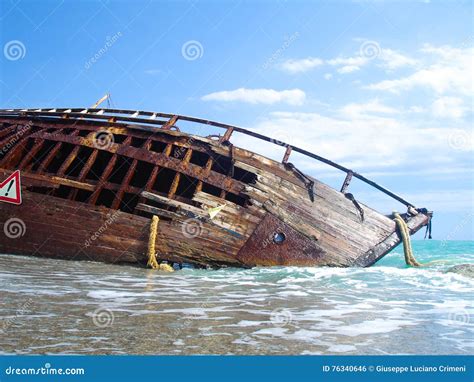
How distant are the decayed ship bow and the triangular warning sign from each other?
0.14m

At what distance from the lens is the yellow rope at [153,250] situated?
358 inches

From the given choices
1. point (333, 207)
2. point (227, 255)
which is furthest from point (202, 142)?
point (333, 207)

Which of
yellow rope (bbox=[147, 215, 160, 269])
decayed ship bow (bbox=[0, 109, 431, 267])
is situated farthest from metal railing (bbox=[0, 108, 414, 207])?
yellow rope (bbox=[147, 215, 160, 269])

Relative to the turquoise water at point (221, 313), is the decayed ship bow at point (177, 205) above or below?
above

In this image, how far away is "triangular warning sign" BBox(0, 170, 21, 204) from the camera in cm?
980

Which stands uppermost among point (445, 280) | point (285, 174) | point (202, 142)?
point (202, 142)

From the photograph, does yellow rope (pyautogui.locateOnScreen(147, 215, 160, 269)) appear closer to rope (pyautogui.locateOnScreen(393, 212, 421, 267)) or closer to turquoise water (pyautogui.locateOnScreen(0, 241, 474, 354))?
turquoise water (pyautogui.locateOnScreen(0, 241, 474, 354))

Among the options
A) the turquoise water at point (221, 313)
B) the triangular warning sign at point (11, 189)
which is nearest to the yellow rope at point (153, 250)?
the turquoise water at point (221, 313)

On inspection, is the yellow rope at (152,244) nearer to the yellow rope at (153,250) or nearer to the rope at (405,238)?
the yellow rope at (153,250)

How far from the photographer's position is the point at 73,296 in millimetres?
5309

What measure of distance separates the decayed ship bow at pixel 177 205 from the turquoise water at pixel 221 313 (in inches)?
44.5

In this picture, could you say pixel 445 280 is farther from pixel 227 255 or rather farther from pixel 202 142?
pixel 202 142
